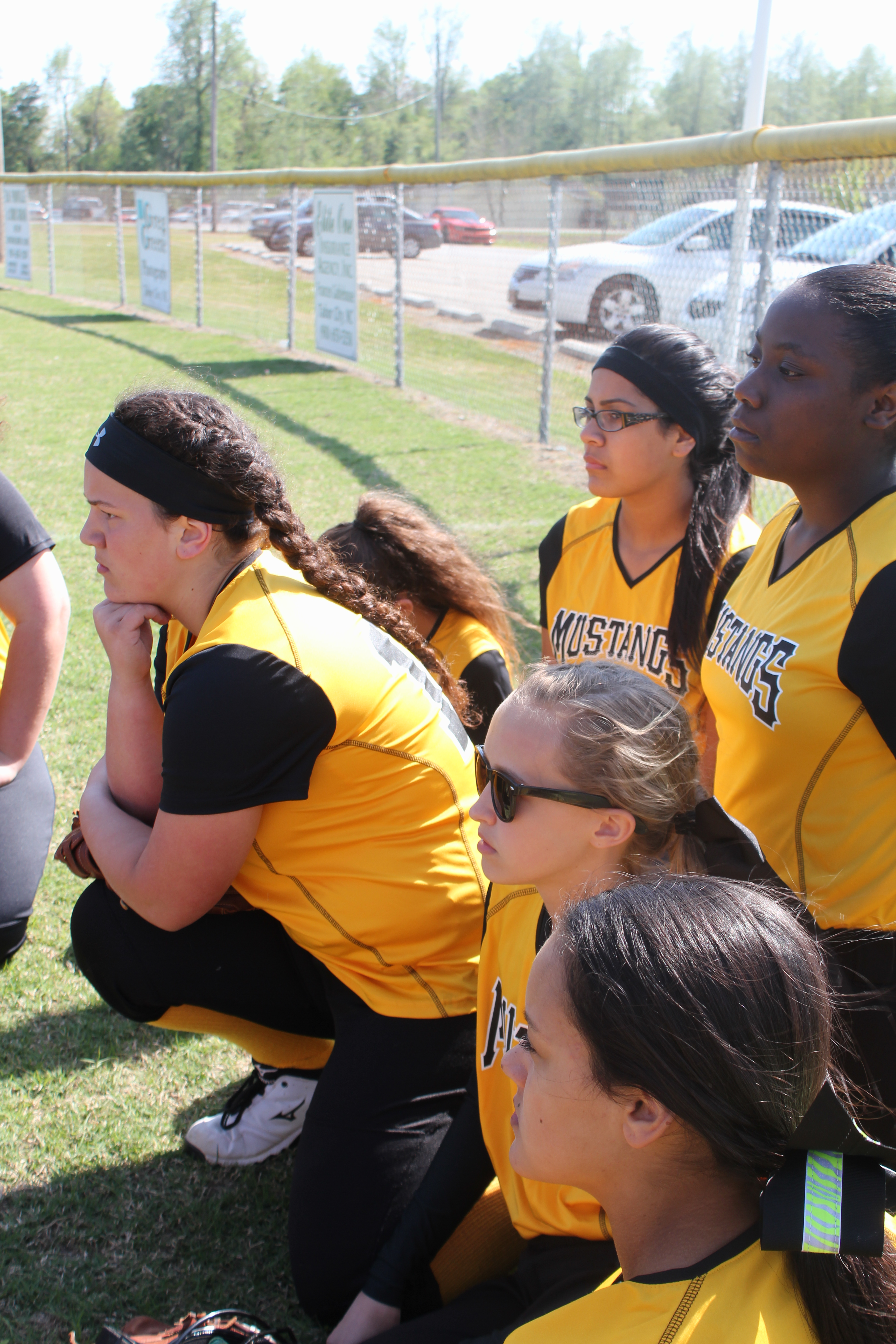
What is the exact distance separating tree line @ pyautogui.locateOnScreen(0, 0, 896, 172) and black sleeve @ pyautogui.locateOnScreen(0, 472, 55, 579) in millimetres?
69003

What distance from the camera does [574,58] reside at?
88688 mm

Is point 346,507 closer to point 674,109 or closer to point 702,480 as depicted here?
point 702,480

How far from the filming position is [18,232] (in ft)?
76.1

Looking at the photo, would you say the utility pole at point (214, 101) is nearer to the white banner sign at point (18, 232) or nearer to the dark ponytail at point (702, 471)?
the white banner sign at point (18, 232)

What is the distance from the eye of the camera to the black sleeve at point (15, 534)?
120 inches

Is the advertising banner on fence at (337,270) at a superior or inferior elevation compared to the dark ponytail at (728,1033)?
superior

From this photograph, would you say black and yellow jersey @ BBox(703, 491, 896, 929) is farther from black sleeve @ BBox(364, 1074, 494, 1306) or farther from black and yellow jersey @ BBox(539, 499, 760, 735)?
black and yellow jersey @ BBox(539, 499, 760, 735)

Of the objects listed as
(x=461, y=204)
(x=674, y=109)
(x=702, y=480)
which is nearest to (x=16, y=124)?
(x=674, y=109)

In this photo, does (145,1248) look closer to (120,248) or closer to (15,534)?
(15,534)

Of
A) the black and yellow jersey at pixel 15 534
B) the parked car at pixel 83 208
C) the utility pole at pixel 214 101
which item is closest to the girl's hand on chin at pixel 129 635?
the black and yellow jersey at pixel 15 534

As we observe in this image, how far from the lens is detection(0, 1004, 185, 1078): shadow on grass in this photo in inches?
107

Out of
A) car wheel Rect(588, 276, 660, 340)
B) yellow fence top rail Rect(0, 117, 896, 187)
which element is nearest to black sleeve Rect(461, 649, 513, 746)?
yellow fence top rail Rect(0, 117, 896, 187)

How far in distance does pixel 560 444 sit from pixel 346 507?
2767 mm

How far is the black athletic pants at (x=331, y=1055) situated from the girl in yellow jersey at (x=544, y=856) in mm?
155
